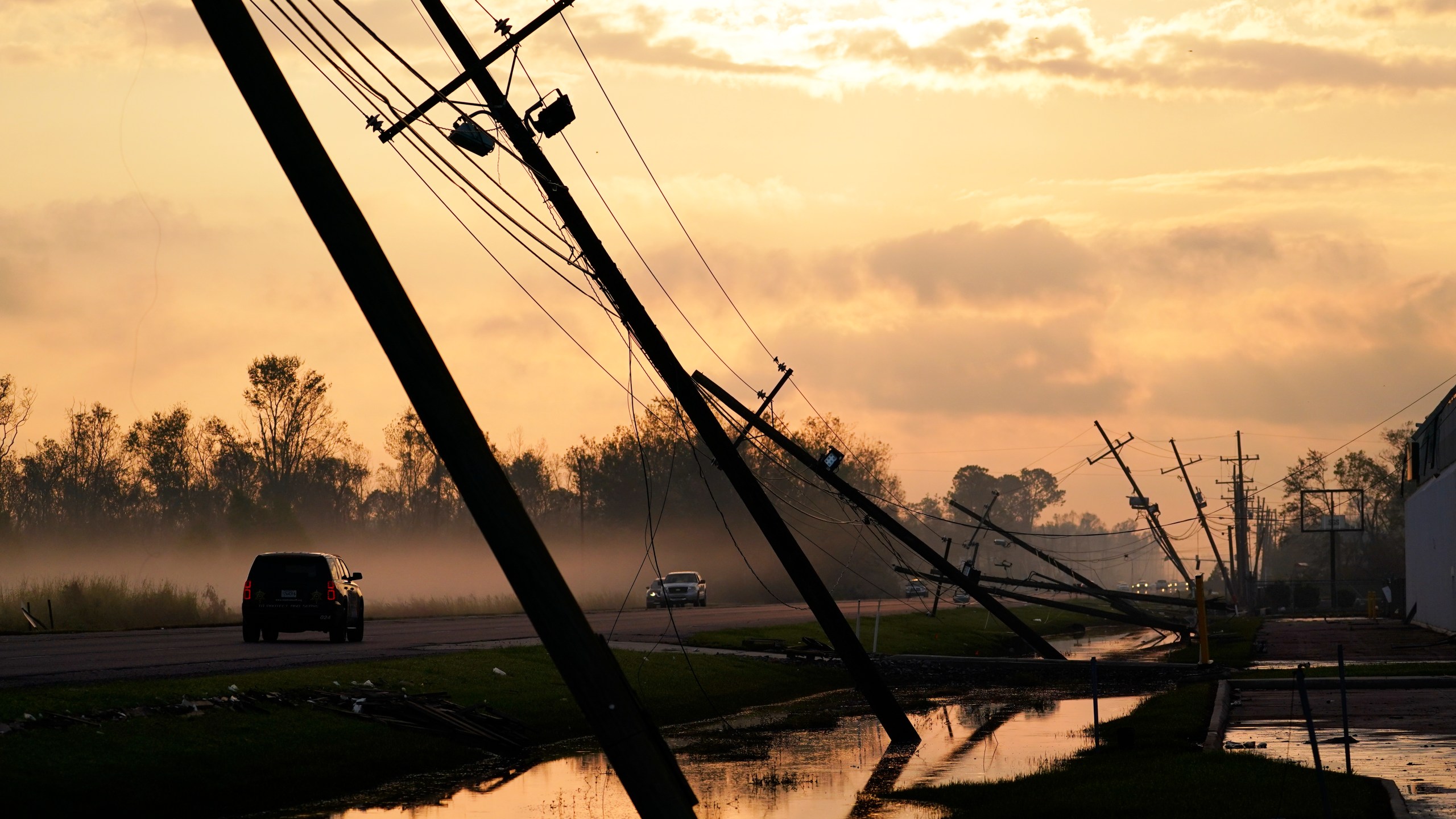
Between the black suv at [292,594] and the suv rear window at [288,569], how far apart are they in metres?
0.01

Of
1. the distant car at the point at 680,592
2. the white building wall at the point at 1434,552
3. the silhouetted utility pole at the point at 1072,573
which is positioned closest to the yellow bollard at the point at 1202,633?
the silhouetted utility pole at the point at 1072,573

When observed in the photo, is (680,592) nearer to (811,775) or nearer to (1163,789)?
(811,775)

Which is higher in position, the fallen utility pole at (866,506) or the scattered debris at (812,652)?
the fallen utility pole at (866,506)

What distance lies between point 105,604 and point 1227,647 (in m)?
36.4

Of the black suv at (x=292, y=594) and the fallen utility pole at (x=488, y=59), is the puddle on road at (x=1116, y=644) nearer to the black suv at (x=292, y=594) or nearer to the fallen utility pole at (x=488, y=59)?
the black suv at (x=292, y=594)

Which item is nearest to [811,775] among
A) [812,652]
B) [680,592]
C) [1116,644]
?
[812,652]

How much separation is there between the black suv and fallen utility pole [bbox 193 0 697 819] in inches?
868

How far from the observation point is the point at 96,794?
13.4 m

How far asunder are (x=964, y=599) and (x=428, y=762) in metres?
78.5

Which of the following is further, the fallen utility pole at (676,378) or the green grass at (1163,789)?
the fallen utility pole at (676,378)

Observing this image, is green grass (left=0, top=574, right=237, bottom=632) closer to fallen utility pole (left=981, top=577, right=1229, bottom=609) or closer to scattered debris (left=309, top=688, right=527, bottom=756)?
scattered debris (left=309, top=688, right=527, bottom=756)

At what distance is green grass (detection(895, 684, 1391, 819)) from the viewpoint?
12133 millimetres

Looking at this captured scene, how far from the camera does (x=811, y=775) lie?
17219 millimetres

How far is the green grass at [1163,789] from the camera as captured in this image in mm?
12133
